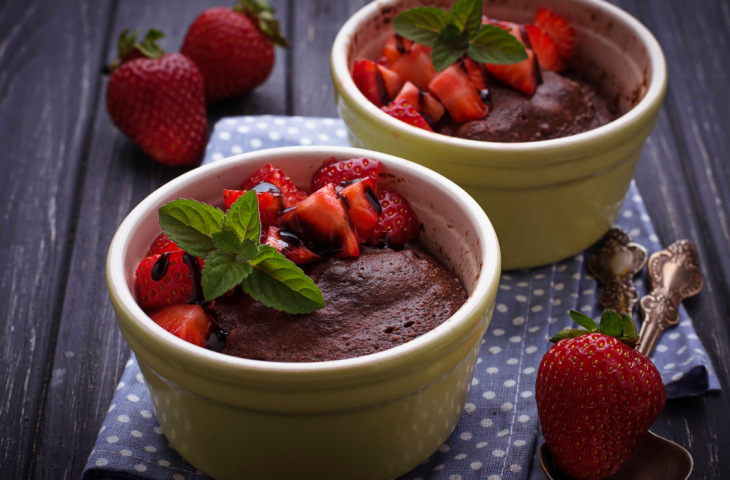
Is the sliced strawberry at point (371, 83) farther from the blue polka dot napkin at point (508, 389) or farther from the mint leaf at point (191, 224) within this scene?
the mint leaf at point (191, 224)

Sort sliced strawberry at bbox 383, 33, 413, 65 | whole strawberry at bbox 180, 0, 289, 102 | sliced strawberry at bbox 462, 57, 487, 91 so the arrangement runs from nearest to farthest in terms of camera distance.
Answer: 1. sliced strawberry at bbox 462, 57, 487, 91
2. sliced strawberry at bbox 383, 33, 413, 65
3. whole strawberry at bbox 180, 0, 289, 102

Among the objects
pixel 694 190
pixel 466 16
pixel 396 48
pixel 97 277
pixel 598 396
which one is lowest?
pixel 694 190

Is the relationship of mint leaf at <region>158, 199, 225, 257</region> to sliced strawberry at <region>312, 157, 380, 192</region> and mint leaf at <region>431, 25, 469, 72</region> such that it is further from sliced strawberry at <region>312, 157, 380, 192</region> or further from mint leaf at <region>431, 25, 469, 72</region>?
mint leaf at <region>431, 25, 469, 72</region>

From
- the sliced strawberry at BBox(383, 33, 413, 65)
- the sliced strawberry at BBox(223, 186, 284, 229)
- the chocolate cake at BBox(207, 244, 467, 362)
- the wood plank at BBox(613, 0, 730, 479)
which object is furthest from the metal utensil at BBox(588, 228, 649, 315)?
the sliced strawberry at BBox(223, 186, 284, 229)

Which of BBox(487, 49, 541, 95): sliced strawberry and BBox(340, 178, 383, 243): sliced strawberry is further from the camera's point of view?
BBox(487, 49, 541, 95): sliced strawberry

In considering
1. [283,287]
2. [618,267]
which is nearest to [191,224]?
[283,287]

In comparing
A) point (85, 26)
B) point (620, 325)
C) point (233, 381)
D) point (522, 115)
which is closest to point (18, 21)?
point (85, 26)

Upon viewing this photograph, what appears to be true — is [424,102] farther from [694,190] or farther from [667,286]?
[694,190]
